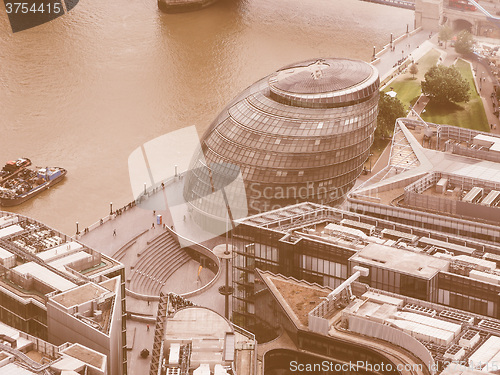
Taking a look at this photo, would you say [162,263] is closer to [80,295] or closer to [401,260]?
[80,295]

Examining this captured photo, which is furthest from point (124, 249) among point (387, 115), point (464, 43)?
point (464, 43)

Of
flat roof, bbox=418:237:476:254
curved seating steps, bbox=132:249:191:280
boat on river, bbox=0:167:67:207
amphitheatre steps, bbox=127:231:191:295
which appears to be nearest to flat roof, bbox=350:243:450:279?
flat roof, bbox=418:237:476:254

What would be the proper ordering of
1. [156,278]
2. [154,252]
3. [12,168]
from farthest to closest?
[12,168]
[154,252]
[156,278]

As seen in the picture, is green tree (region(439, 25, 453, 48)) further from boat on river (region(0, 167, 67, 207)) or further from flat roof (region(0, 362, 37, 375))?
flat roof (region(0, 362, 37, 375))

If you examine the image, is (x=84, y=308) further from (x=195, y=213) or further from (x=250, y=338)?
(x=195, y=213)

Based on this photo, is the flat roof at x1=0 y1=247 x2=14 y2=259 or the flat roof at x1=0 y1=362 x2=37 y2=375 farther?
the flat roof at x1=0 y1=247 x2=14 y2=259

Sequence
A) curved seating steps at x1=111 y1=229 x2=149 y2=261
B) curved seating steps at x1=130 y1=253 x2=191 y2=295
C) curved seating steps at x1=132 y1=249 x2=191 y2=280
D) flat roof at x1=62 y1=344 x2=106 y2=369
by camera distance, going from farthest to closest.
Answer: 1. curved seating steps at x1=111 y1=229 x2=149 y2=261
2. curved seating steps at x1=132 y1=249 x2=191 y2=280
3. curved seating steps at x1=130 y1=253 x2=191 y2=295
4. flat roof at x1=62 y1=344 x2=106 y2=369

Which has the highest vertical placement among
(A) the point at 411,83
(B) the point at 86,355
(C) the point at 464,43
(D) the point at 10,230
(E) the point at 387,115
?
(B) the point at 86,355
